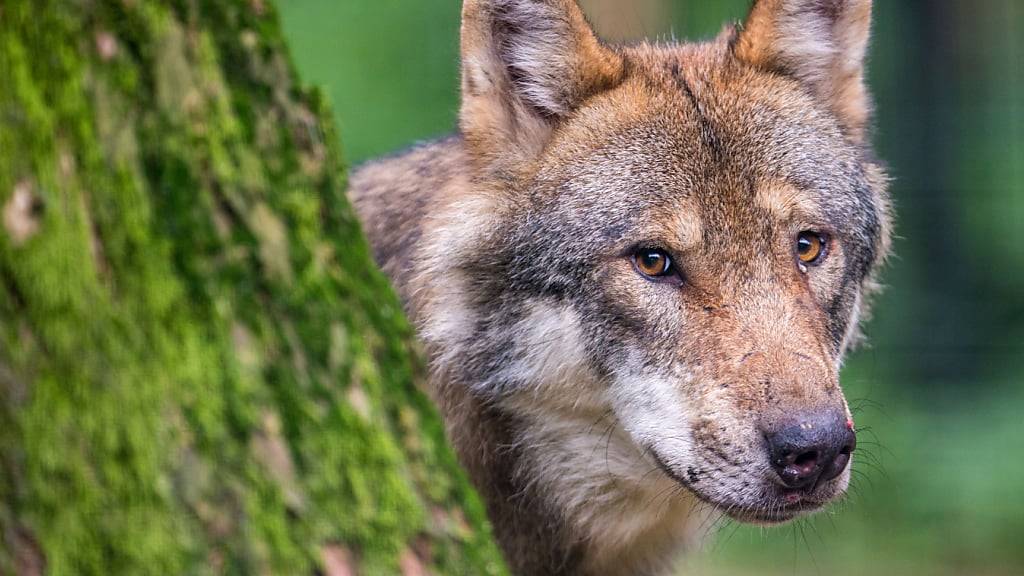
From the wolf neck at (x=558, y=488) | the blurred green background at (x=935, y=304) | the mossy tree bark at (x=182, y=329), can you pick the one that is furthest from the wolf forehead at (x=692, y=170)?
the blurred green background at (x=935, y=304)


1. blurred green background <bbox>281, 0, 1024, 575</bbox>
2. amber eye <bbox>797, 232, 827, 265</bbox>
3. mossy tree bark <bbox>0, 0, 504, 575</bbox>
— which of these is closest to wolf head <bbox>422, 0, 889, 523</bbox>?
amber eye <bbox>797, 232, 827, 265</bbox>

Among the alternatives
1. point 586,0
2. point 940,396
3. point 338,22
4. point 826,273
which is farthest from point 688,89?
point 338,22

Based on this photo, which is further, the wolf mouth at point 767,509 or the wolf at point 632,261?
the wolf at point 632,261

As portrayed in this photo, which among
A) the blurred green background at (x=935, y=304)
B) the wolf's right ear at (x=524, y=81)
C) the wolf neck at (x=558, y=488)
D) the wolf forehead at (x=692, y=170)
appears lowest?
the blurred green background at (x=935, y=304)

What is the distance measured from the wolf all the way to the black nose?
65 millimetres

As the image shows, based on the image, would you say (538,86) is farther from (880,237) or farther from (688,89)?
(880,237)

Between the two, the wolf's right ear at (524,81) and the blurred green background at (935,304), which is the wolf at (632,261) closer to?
the wolf's right ear at (524,81)

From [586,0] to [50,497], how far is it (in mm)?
6972

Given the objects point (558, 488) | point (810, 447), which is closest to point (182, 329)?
point (810, 447)

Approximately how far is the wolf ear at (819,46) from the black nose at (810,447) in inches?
57.6

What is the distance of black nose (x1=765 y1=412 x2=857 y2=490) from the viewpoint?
312cm

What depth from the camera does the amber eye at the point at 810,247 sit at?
12.3ft

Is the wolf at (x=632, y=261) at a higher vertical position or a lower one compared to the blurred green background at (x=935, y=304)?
higher

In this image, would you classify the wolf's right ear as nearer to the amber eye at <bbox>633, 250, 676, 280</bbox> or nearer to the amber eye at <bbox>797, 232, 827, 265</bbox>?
the amber eye at <bbox>633, 250, 676, 280</bbox>
